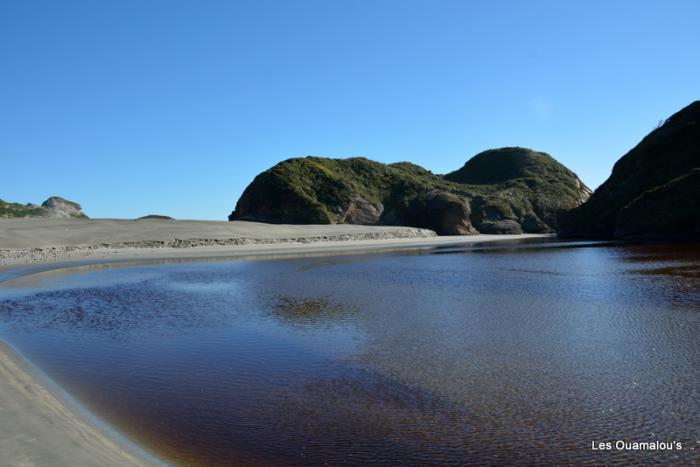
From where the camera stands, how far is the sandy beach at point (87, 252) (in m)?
3.96

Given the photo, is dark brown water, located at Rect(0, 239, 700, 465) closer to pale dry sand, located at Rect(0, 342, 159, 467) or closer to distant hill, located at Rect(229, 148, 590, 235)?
pale dry sand, located at Rect(0, 342, 159, 467)

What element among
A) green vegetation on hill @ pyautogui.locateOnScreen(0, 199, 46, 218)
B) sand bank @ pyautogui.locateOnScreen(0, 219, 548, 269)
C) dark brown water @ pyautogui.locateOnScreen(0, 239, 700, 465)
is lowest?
dark brown water @ pyautogui.locateOnScreen(0, 239, 700, 465)

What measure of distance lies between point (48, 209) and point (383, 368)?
74.3 m

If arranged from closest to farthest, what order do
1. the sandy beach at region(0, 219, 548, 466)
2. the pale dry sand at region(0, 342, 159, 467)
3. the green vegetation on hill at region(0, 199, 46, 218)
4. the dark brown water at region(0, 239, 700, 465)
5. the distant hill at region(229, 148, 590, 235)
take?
the pale dry sand at region(0, 342, 159, 467)
the sandy beach at region(0, 219, 548, 466)
the dark brown water at region(0, 239, 700, 465)
the green vegetation on hill at region(0, 199, 46, 218)
the distant hill at region(229, 148, 590, 235)

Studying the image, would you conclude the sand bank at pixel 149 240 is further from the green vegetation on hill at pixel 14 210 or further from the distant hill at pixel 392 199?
the green vegetation on hill at pixel 14 210

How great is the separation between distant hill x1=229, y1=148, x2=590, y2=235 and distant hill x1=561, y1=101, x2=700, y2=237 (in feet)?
48.8

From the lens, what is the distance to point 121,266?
74.9 feet

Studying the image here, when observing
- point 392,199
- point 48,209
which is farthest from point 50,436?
point 48,209

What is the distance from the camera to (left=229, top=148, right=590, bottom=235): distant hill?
55094 millimetres

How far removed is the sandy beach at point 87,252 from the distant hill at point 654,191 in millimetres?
17476

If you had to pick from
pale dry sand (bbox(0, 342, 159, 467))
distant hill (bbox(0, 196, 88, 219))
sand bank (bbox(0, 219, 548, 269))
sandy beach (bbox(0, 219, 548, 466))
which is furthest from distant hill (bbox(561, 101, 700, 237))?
distant hill (bbox(0, 196, 88, 219))

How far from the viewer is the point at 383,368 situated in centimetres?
658

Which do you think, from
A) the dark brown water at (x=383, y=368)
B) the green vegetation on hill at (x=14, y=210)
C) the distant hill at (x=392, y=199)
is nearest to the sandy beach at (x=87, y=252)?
the dark brown water at (x=383, y=368)

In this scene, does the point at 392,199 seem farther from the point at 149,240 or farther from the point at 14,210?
the point at 14,210
